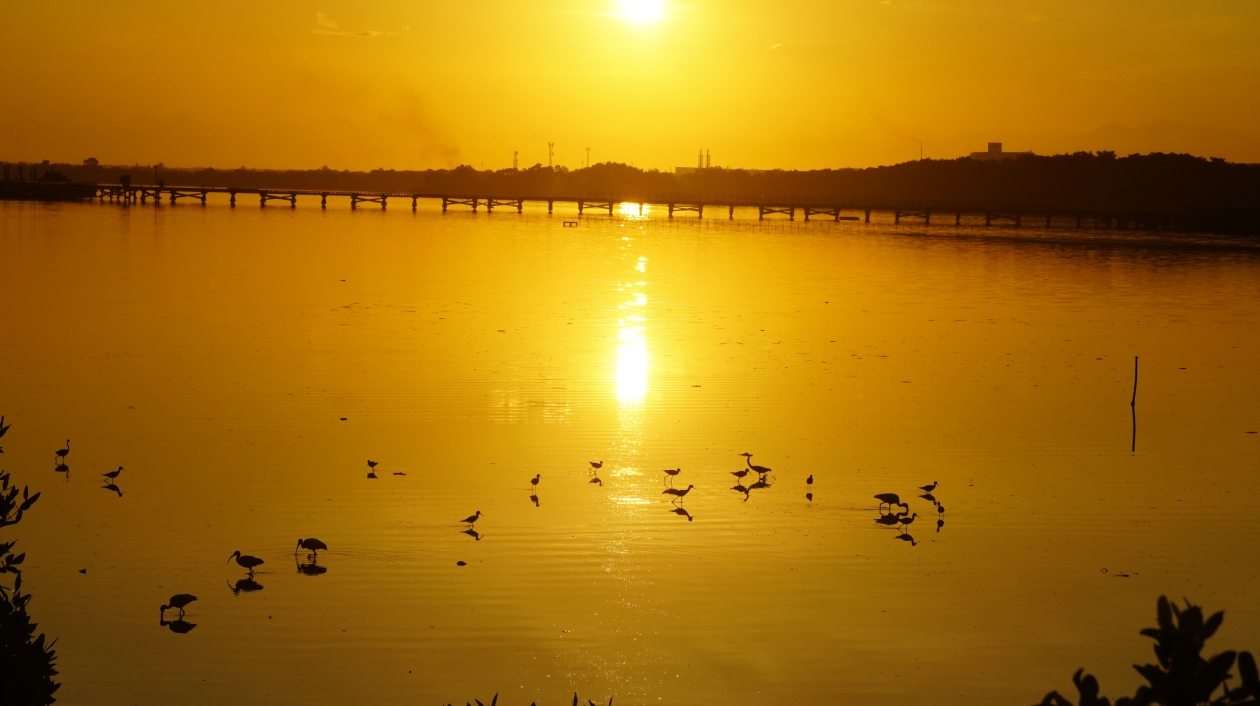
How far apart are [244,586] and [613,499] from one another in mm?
4449

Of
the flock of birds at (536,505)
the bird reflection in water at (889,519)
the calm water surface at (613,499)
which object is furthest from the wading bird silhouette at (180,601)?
the bird reflection in water at (889,519)

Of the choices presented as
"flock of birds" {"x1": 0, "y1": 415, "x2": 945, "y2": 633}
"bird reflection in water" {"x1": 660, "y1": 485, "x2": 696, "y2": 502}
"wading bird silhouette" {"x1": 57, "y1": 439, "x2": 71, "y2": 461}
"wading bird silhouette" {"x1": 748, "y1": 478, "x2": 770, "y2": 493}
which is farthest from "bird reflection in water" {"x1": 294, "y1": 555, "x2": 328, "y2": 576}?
"wading bird silhouette" {"x1": 748, "y1": 478, "x2": 770, "y2": 493}

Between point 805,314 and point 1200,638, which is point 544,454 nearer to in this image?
point 1200,638

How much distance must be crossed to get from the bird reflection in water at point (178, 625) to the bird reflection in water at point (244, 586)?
71cm

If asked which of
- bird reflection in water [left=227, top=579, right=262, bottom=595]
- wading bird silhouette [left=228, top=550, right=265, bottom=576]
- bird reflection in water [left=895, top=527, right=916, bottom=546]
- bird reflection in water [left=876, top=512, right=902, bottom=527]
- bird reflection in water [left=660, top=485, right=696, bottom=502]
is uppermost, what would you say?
bird reflection in water [left=660, top=485, right=696, bottom=502]

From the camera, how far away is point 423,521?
12.7m

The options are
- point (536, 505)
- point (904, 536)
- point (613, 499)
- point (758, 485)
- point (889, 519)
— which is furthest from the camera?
point (758, 485)

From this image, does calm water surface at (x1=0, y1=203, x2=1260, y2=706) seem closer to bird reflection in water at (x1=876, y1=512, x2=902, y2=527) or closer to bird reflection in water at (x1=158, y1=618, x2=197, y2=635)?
bird reflection in water at (x1=158, y1=618, x2=197, y2=635)

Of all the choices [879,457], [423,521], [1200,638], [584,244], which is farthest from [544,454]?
[584,244]

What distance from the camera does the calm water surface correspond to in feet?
30.9

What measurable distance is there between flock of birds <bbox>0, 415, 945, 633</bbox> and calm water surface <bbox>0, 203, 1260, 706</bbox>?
12cm

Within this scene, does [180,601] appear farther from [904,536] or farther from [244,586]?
[904,536]

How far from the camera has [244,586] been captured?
10.7 m

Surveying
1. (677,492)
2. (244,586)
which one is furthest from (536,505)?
(244,586)
